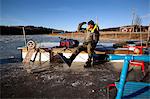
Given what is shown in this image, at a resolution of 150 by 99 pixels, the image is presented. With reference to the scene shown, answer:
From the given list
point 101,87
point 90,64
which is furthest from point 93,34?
point 101,87

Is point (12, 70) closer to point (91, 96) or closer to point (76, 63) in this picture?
point (76, 63)

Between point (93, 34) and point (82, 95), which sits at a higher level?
point (93, 34)

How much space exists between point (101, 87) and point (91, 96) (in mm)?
888

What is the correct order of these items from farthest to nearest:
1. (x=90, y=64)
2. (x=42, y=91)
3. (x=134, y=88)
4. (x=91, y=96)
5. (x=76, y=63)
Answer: (x=76, y=63) < (x=90, y=64) < (x=42, y=91) < (x=91, y=96) < (x=134, y=88)

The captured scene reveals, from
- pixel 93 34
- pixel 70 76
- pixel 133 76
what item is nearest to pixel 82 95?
pixel 70 76

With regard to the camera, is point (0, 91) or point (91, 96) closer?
point (91, 96)

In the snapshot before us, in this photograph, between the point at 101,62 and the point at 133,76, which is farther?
the point at 101,62

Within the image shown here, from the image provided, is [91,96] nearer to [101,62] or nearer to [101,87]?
[101,87]

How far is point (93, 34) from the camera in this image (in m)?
8.41

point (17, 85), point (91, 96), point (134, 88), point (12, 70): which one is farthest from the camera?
point (12, 70)

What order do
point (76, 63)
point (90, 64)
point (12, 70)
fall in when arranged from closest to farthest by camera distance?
1. point (12, 70)
2. point (90, 64)
3. point (76, 63)

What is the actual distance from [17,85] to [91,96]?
252 cm

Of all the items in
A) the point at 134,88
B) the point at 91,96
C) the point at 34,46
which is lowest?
the point at 91,96

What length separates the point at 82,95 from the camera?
202 inches
